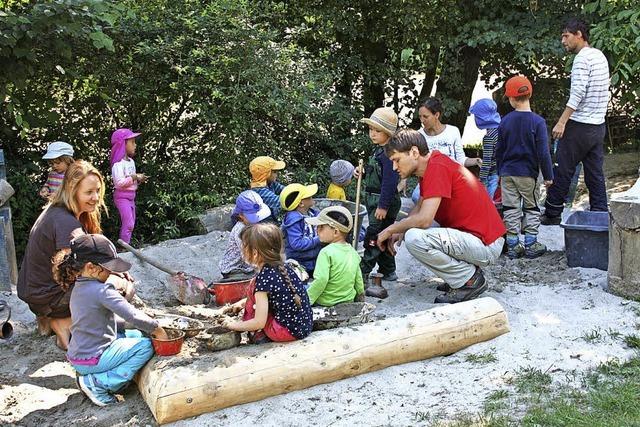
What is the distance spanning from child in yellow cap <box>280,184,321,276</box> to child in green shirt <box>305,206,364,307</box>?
2.19 ft

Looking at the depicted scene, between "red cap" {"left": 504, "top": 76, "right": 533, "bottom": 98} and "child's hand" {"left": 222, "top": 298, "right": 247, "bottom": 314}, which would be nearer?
"child's hand" {"left": 222, "top": 298, "right": 247, "bottom": 314}

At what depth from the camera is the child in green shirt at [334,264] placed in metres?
5.38

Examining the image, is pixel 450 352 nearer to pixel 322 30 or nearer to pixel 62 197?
pixel 62 197

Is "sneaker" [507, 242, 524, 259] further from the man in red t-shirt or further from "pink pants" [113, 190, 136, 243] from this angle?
"pink pants" [113, 190, 136, 243]

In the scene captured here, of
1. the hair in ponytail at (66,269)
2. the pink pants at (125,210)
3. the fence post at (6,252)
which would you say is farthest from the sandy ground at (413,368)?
the pink pants at (125,210)

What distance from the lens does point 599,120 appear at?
7207 mm

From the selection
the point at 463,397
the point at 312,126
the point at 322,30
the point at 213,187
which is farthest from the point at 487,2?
the point at 463,397

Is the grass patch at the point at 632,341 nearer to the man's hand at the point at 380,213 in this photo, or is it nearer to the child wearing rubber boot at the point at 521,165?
the man's hand at the point at 380,213

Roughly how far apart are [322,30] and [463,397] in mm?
6537

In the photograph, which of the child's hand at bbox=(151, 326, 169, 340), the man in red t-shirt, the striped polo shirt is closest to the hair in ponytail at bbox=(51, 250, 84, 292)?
the child's hand at bbox=(151, 326, 169, 340)

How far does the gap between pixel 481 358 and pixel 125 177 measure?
160 inches

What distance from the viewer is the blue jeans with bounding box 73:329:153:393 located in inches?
189

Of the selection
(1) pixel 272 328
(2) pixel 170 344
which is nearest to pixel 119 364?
(2) pixel 170 344

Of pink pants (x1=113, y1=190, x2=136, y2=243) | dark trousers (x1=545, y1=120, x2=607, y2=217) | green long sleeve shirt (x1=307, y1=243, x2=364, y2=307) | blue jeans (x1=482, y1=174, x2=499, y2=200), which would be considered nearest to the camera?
green long sleeve shirt (x1=307, y1=243, x2=364, y2=307)
